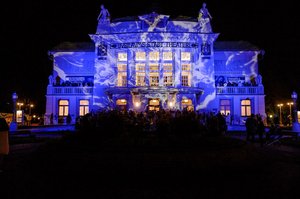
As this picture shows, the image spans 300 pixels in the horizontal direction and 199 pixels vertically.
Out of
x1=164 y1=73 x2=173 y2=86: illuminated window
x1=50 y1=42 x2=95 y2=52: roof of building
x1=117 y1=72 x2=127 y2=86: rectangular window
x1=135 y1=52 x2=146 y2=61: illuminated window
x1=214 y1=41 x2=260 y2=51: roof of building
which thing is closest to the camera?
x1=164 y1=73 x2=173 y2=86: illuminated window

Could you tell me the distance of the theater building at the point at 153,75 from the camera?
34.9 m

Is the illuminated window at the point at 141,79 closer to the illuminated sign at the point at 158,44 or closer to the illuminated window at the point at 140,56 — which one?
the illuminated window at the point at 140,56

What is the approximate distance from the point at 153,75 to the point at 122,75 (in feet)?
13.0

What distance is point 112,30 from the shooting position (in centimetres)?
3653

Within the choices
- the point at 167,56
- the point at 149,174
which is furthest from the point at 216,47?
the point at 149,174

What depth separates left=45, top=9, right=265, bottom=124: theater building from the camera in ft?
115

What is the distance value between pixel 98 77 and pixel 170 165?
95.2 ft

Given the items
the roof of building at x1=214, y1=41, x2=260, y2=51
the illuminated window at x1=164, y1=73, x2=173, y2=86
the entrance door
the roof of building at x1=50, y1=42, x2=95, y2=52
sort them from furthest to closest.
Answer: the roof of building at x1=50, y1=42, x2=95, y2=52, the roof of building at x1=214, y1=41, x2=260, y2=51, the illuminated window at x1=164, y1=73, x2=173, y2=86, the entrance door

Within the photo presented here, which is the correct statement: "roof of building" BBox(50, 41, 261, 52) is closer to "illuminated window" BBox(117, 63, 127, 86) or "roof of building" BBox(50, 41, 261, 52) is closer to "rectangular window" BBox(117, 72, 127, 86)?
"illuminated window" BBox(117, 63, 127, 86)

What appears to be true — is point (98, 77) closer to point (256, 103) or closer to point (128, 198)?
point (256, 103)

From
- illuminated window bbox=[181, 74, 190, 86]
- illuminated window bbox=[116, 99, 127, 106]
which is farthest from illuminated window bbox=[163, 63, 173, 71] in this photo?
illuminated window bbox=[116, 99, 127, 106]

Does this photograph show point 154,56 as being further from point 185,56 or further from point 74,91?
point 74,91

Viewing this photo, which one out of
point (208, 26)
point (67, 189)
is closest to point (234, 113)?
point (208, 26)

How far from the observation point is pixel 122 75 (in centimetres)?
3653
